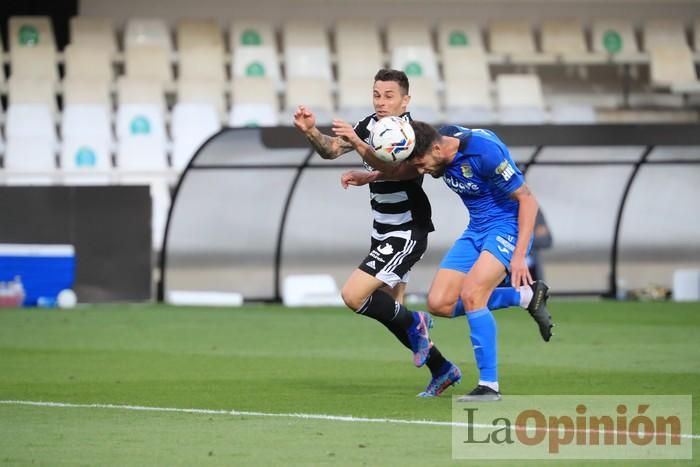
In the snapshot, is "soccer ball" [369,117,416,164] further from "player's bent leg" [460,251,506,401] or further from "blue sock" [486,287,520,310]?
"blue sock" [486,287,520,310]

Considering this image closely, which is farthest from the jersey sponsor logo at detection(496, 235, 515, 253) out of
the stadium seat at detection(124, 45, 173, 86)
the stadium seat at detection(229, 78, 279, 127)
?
the stadium seat at detection(124, 45, 173, 86)

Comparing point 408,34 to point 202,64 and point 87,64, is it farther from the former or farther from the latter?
point 87,64

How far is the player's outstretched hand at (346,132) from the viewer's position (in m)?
8.95

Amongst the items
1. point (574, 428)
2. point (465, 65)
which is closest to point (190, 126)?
point (465, 65)

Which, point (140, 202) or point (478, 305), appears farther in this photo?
point (140, 202)

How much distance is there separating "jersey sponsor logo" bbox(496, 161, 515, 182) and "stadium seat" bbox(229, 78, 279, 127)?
49.0 ft

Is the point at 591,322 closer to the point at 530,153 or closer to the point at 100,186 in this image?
the point at 530,153

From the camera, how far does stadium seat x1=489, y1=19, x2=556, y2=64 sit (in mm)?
26656

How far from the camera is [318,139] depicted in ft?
31.5

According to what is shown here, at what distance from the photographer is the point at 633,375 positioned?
10.8 metres

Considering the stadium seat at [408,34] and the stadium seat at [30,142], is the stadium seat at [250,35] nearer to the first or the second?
the stadium seat at [408,34]

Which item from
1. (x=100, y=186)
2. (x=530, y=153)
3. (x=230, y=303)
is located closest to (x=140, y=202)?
(x=100, y=186)

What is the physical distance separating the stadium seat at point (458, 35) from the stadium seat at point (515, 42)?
0.98 ft

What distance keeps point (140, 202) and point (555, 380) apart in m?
10.2
